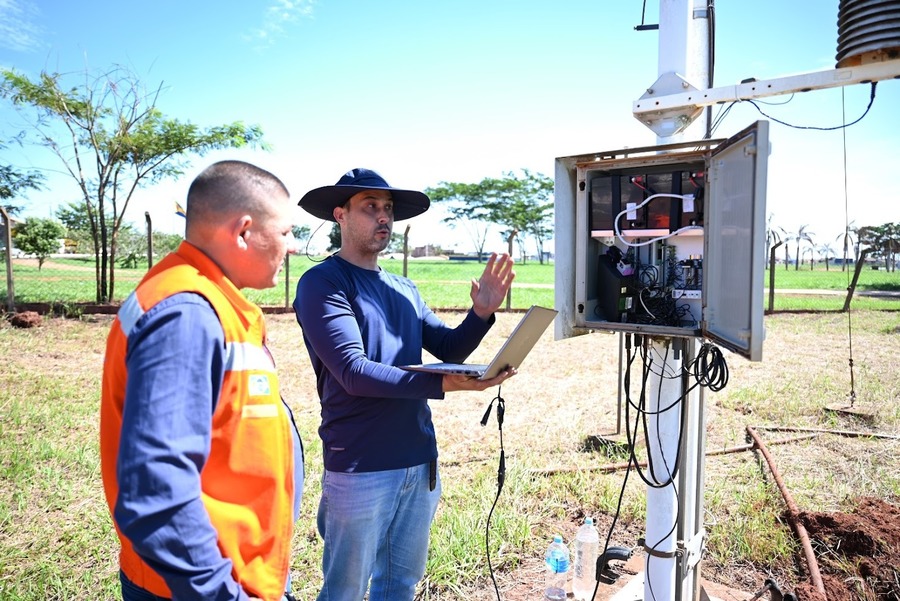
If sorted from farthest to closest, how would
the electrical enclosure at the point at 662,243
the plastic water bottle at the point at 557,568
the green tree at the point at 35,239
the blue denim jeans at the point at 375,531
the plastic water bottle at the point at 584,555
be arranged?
the green tree at the point at 35,239
the plastic water bottle at the point at 584,555
the plastic water bottle at the point at 557,568
the blue denim jeans at the point at 375,531
the electrical enclosure at the point at 662,243

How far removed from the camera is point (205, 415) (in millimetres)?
1196

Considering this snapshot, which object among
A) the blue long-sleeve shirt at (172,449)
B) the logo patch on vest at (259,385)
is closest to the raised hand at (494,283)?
the logo patch on vest at (259,385)

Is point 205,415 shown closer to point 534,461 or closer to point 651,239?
point 651,239

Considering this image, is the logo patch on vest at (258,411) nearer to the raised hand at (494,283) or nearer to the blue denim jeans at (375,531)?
the blue denim jeans at (375,531)

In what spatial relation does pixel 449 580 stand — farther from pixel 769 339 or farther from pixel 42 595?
pixel 769 339

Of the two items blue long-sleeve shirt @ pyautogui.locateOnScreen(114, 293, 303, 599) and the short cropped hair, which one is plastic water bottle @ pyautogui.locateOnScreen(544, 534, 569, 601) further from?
the short cropped hair

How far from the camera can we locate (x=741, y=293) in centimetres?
193

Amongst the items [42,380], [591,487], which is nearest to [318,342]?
[591,487]

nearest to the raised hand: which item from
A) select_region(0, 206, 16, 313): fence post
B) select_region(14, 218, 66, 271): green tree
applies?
select_region(0, 206, 16, 313): fence post

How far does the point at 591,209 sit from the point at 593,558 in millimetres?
2072

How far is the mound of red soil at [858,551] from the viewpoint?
292 centimetres

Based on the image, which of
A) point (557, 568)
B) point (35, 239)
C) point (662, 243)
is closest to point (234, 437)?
point (662, 243)

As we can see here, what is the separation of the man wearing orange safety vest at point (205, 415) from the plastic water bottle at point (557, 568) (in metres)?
2.09

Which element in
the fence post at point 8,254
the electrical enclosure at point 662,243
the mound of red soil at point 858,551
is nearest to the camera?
the electrical enclosure at point 662,243
